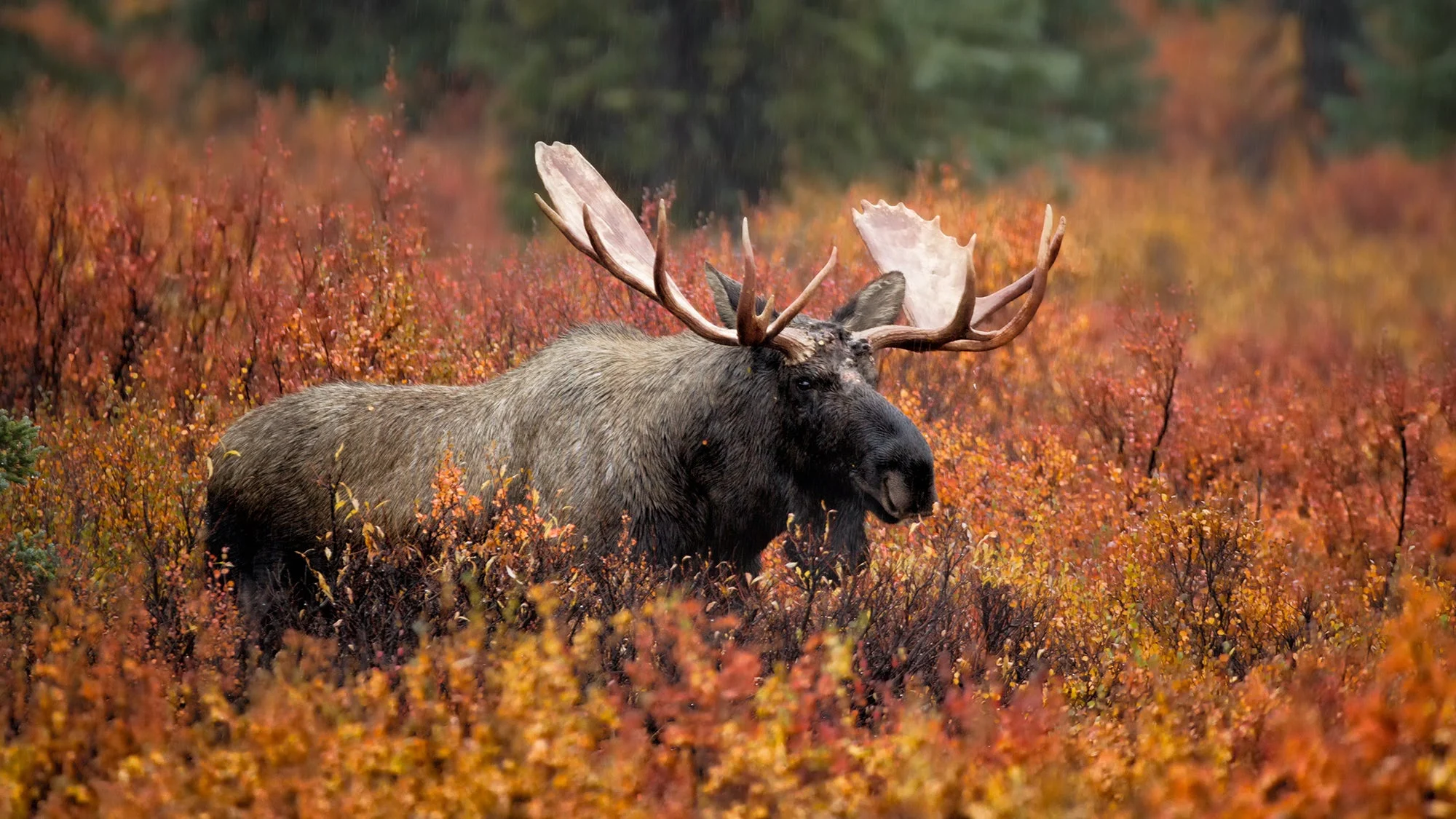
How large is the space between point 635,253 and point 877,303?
0.93 meters

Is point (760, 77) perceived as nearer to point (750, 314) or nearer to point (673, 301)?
point (673, 301)

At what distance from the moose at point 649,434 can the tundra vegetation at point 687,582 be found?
177mm

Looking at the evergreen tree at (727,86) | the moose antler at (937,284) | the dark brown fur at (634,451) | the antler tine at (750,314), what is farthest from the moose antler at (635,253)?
the evergreen tree at (727,86)

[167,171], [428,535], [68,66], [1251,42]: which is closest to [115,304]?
[167,171]

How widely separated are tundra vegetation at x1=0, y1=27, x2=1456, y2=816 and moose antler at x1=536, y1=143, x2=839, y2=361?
2.67 feet

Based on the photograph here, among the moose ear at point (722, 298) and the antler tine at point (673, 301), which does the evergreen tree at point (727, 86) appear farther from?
the antler tine at point (673, 301)

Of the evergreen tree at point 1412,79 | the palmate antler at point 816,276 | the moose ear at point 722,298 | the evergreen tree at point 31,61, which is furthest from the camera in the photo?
the evergreen tree at point 1412,79

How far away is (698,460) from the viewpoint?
5.10 m

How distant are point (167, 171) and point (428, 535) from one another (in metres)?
6.62

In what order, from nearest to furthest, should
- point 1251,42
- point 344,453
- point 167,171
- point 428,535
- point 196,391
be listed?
point 428,535 → point 344,453 → point 196,391 → point 167,171 → point 1251,42

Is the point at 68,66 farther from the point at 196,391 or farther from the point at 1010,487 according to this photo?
the point at 1010,487

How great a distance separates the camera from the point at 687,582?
4.89 m

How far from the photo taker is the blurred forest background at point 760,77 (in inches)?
603

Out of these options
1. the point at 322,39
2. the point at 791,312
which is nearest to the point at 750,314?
the point at 791,312
